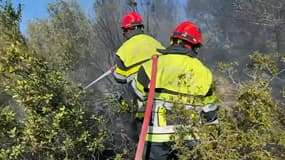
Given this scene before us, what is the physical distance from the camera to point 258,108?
2457 millimetres

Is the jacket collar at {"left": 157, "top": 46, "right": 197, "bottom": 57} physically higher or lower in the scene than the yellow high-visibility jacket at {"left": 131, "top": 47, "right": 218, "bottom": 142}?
higher

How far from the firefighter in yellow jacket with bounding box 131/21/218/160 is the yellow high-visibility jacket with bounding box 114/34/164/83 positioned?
2.69 feet

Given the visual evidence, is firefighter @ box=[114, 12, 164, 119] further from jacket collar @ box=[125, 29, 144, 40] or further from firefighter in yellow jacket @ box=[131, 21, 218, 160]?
firefighter in yellow jacket @ box=[131, 21, 218, 160]

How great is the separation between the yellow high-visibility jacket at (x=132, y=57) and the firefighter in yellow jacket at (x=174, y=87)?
0.82 m

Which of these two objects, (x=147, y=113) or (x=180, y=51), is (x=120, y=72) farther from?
(x=147, y=113)

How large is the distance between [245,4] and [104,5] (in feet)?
17.7

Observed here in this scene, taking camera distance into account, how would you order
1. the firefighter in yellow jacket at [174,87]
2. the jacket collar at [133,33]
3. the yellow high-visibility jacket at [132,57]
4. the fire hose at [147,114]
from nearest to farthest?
the fire hose at [147,114] < the firefighter in yellow jacket at [174,87] < the yellow high-visibility jacket at [132,57] < the jacket collar at [133,33]

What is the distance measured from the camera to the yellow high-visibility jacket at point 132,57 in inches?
153

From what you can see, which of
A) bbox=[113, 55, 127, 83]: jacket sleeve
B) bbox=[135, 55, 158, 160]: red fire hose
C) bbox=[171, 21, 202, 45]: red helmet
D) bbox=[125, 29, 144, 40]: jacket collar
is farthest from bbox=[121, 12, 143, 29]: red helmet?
bbox=[135, 55, 158, 160]: red fire hose

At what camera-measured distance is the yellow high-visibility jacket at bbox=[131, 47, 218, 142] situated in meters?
2.80

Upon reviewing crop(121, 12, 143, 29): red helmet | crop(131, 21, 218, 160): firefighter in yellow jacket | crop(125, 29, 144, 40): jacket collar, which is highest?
crop(121, 12, 143, 29): red helmet

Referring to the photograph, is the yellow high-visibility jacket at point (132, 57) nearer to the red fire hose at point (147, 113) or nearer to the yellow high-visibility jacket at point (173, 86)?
the yellow high-visibility jacket at point (173, 86)

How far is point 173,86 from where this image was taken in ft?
9.37

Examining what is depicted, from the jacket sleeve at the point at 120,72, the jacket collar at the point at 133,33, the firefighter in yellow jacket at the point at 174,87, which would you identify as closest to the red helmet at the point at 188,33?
the firefighter in yellow jacket at the point at 174,87
